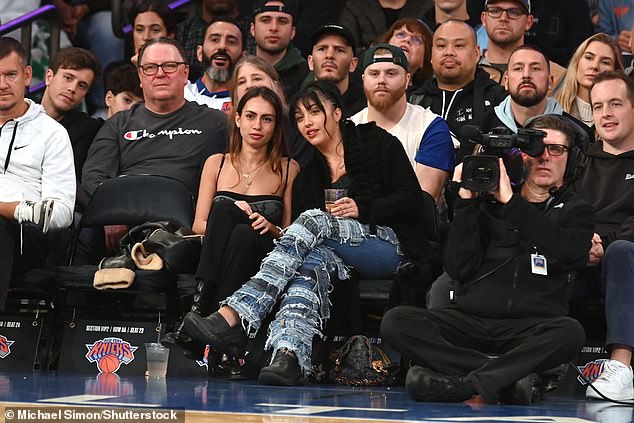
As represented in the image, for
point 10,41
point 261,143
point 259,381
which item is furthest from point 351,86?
point 259,381

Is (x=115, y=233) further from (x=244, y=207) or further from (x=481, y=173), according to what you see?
(x=481, y=173)

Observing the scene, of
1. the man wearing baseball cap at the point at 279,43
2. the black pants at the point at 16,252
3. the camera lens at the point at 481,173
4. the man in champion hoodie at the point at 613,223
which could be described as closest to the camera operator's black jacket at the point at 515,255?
the camera lens at the point at 481,173

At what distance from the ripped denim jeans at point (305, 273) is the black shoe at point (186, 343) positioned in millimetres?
231

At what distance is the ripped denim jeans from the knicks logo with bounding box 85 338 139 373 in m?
0.82

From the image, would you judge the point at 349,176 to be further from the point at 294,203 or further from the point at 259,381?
the point at 259,381

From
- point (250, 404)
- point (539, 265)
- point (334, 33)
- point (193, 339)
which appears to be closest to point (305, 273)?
point (193, 339)

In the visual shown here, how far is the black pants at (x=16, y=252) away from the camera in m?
5.92

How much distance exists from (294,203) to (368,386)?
3.34 ft

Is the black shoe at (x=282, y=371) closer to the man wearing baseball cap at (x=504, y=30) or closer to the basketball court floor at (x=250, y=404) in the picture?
the basketball court floor at (x=250, y=404)

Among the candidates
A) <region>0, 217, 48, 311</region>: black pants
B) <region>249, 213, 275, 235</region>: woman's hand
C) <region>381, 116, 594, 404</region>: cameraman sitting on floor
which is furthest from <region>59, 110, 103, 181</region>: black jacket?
<region>381, 116, 594, 404</region>: cameraman sitting on floor

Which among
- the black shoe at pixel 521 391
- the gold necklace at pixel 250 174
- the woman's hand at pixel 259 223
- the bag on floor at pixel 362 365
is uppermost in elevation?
the gold necklace at pixel 250 174

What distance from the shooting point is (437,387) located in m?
4.80

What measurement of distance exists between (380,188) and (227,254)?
82 centimetres

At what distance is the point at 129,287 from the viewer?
589 centimetres
